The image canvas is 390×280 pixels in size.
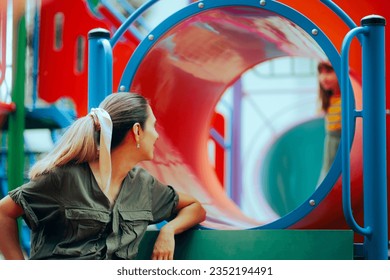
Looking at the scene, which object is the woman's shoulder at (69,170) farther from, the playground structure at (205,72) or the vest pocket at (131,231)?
the playground structure at (205,72)

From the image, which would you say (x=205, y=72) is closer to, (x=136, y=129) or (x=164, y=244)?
(x=136, y=129)

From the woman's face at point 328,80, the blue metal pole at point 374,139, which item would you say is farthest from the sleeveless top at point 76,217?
the woman's face at point 328,80

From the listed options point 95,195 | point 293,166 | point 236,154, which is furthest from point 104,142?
point 293,166

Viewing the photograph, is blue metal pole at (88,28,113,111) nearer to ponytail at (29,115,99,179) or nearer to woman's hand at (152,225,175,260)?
ponytail at (29,115,99,179)

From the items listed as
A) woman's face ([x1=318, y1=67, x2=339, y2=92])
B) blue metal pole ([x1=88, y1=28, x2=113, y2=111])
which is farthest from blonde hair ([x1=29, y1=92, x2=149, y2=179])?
woman's face ([x1=318, y1=67, x2=339, y2=92])

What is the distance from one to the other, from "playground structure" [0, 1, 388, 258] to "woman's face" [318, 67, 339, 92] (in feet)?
0.39

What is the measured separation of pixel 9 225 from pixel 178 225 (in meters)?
0.50

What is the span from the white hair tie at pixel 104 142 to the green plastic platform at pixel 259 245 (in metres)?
0.25

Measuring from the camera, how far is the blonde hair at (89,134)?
211 cm

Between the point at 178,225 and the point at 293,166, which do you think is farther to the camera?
the point at 293,166

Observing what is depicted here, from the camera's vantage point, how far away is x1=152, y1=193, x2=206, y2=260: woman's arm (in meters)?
2.26

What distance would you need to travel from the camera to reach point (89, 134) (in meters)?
2.14

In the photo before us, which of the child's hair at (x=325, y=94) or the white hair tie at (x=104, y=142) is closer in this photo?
the white hair tie at (x=104, y=142)
